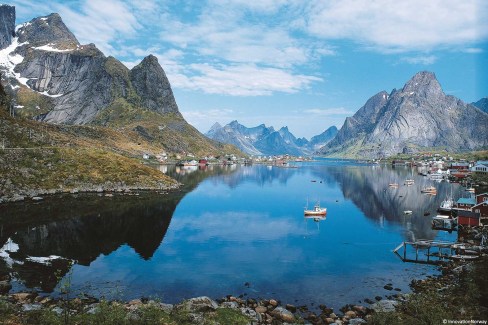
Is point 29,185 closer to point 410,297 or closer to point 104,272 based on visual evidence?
point 104,272

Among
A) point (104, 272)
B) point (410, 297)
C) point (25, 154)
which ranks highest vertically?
point (25, 154)

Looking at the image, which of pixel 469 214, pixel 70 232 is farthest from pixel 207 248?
pixel 469 214

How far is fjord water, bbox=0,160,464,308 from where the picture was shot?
Answer: 5053cm

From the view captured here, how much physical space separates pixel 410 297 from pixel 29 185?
10827 centimetres

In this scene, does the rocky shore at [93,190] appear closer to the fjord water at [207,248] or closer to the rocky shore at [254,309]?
the fjord water at [207,248]

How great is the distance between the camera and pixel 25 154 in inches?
4562

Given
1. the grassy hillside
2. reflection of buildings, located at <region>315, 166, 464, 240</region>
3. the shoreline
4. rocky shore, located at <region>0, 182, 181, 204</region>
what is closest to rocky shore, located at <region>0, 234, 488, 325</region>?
the shoreline

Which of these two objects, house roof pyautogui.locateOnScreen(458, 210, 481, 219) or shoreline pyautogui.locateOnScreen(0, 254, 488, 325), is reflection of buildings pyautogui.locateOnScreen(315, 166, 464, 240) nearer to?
house roof pyautogui.locateOnScreen(458, 210, 481, 219)

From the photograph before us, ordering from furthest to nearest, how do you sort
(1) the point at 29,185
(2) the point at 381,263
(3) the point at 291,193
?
1. (3) the point at 291,193
2. (1) the point at 29,185
3. (2) the point at 381,263

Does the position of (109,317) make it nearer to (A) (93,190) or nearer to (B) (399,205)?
(A) (93,190)

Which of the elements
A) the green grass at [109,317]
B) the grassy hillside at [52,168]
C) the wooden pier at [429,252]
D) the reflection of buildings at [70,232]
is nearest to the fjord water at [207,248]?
the reflection of buildings at [70,232]

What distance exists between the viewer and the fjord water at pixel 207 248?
50531 mm

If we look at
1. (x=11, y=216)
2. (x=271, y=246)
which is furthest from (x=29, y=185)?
(x=271, y=246)

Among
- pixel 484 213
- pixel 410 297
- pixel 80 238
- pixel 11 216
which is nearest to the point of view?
pixel 410 297
